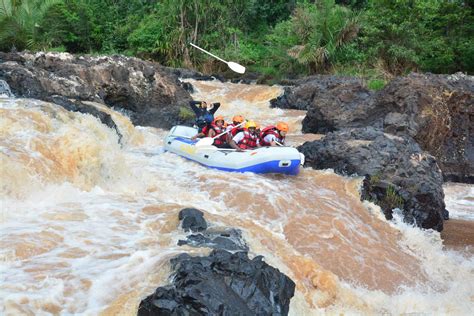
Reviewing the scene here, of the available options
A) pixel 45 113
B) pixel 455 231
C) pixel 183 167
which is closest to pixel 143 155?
pixel 183 167

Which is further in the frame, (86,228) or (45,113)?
(45,113)

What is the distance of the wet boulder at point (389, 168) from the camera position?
24.2 ft

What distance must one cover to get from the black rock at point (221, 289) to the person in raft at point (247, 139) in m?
4.64

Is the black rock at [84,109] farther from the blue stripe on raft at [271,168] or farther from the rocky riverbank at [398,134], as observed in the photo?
the rocky riverbank at [398,134]

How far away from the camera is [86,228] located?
15.6 ft

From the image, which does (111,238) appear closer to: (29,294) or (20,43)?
(29,294)

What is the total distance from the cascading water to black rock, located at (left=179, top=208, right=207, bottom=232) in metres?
0.09

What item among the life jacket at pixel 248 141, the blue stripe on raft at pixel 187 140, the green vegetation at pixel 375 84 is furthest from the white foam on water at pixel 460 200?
the green vegetation at pixel 375 84

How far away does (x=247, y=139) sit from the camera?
8.51 m

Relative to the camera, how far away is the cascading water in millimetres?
3842

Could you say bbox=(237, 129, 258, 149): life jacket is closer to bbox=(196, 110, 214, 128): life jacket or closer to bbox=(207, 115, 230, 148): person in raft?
bbox=(207, 115, 230, 148): person in raft

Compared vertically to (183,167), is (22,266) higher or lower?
higher

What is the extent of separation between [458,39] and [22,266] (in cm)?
1523

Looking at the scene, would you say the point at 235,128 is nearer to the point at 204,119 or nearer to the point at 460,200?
the point at 204,119
